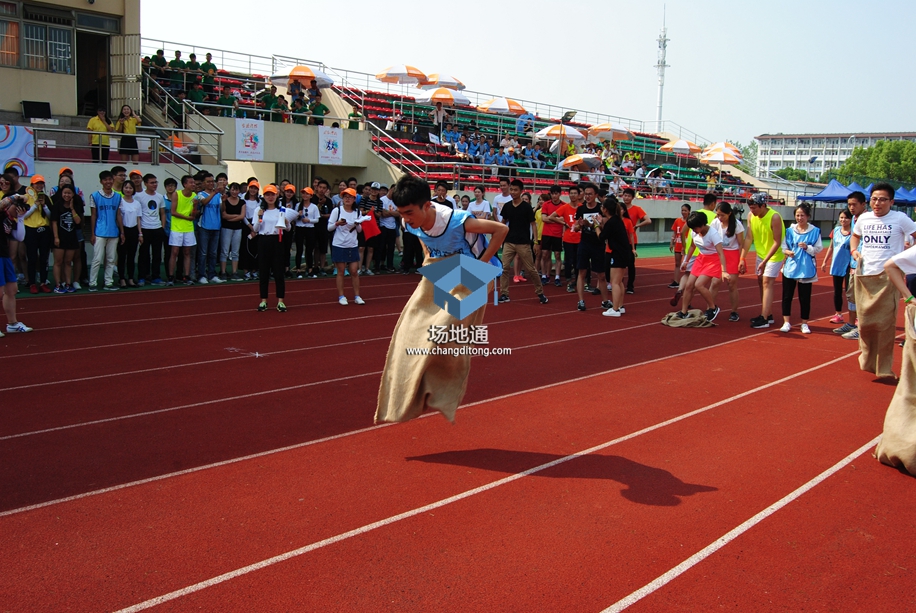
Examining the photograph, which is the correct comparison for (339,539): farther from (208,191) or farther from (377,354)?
(208,191)

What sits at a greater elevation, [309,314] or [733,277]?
[733,277]

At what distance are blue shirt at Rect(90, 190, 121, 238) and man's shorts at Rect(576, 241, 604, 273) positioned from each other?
27.1 feet

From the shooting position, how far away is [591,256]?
43.3ft

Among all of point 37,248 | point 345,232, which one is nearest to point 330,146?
point 345,232

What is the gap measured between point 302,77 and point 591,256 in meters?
14.5

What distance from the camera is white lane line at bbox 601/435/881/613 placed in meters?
3.66

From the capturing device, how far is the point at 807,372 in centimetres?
848

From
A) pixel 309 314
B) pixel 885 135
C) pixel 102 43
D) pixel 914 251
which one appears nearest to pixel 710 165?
pixel 102 43

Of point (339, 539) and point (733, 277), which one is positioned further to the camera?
point (733, 277)

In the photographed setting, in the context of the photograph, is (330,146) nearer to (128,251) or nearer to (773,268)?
(128,251)

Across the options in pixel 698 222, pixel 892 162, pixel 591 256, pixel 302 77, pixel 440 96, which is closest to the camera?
pixel 698 222

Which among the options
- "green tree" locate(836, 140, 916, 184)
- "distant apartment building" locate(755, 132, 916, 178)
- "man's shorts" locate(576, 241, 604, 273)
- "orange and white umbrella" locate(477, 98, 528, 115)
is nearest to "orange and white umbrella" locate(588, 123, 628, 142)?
"orange and white umbrella" locate(477, 98, 528, 115)

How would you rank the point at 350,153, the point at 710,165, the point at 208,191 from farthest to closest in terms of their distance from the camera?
the point at 710,165, the point at 350,153, the point at 208,191

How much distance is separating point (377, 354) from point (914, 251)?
576 centimetres
